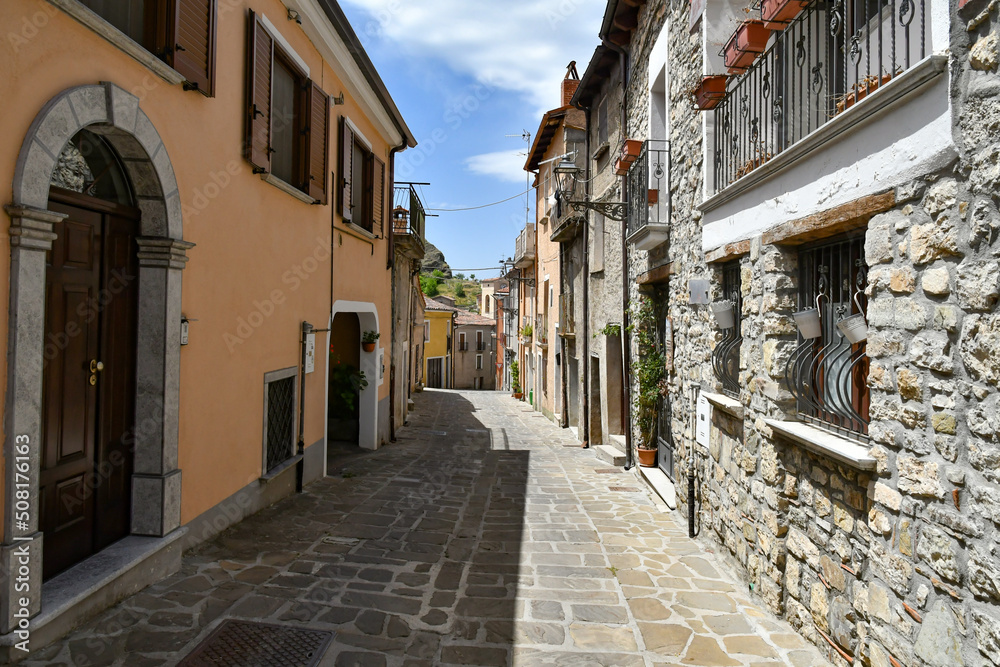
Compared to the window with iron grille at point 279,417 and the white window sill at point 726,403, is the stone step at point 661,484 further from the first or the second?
the window with iron grille at point 279,417

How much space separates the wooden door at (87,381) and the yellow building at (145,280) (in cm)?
1

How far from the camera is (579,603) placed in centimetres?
418

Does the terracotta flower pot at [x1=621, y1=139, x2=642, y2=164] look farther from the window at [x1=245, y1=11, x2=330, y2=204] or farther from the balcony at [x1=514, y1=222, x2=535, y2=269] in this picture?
the balcony at [x1=514, y1=222, x2=535, y2=269]

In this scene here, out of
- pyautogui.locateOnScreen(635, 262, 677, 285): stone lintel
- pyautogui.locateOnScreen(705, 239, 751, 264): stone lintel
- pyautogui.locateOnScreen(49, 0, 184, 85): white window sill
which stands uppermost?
pyautogui.locateOnScreen(49, 0, 184, 85): white window sill

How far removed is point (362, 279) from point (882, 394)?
8.03m

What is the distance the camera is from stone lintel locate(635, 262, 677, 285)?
696 centimetres

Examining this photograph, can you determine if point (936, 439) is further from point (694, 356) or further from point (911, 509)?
point (694, 356)

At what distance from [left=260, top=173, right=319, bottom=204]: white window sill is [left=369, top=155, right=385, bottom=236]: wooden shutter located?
2926 millimetres

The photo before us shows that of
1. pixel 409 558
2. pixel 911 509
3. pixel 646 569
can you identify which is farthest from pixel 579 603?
pixel 911 509

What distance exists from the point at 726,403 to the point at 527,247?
2000 cm

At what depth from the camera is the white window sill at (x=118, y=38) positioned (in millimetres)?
3121

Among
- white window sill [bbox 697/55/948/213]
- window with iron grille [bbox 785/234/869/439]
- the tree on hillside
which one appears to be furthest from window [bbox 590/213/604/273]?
the tree on hillside

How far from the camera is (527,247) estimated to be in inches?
966

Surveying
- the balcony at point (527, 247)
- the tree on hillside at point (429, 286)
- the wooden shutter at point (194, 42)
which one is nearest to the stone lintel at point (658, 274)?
the wooden shutter at point (194, 42)
